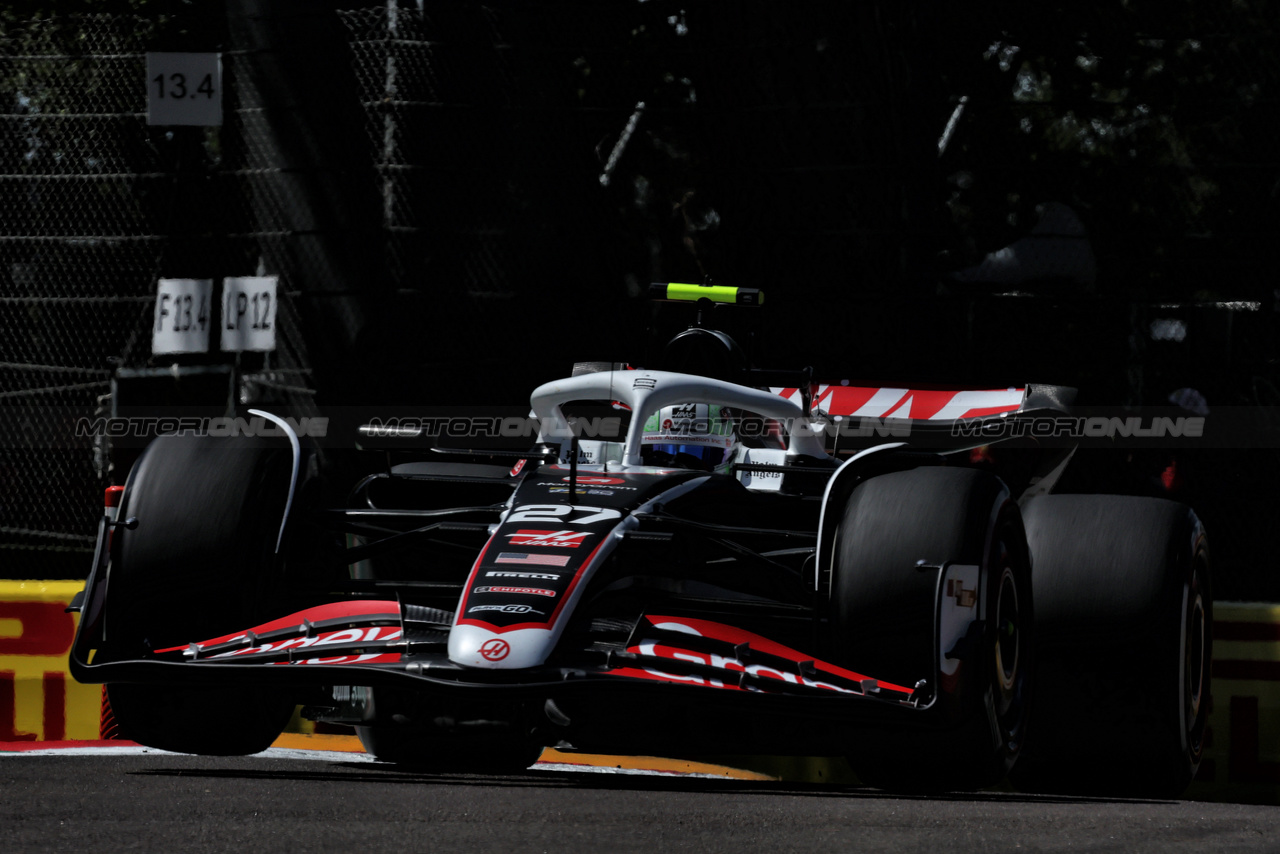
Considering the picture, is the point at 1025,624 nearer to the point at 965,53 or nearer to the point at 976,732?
the point at 976,732

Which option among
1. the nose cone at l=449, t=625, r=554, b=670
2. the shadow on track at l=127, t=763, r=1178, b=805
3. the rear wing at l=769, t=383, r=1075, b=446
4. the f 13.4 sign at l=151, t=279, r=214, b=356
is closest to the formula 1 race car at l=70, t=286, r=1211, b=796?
the nose cone at l=449, t=625, r=554, b=670

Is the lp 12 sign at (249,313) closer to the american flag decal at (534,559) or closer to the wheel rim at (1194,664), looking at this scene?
the american flag decal at (534,559)

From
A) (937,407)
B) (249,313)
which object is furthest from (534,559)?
(249,313)

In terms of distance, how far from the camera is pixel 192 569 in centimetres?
576

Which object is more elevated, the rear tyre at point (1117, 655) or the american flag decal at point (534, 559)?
the american flag decal at point (534, 559)

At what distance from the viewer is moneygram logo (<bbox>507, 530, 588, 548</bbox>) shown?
5.44 metres

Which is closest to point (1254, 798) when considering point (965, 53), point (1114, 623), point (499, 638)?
point (1114, 623)

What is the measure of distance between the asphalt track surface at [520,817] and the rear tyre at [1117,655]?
7.5 inches

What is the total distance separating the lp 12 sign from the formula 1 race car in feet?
10.8

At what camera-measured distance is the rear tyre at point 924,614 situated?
5.30m

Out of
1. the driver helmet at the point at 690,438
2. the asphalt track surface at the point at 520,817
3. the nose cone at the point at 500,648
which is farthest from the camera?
the driver helmet at the point at 690,438

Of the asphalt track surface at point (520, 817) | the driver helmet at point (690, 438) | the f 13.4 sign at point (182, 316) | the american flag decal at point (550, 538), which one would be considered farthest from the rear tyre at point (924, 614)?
the f 13.4 sign at point (182, 316)

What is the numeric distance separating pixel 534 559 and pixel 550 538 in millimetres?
117

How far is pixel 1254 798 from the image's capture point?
691 cm
